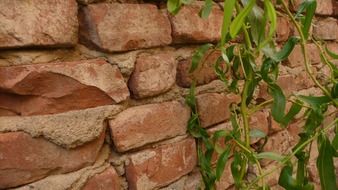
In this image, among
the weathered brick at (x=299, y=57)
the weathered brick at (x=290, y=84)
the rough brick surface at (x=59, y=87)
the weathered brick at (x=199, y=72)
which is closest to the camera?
the rough brick surface at (x=59, y=87)

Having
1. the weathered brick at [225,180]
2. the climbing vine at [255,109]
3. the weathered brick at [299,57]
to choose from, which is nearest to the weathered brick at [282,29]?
the weathered brick at [299,57]

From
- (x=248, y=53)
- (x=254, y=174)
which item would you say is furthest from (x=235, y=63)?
(x=254, y=174)

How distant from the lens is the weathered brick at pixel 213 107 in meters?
0.75

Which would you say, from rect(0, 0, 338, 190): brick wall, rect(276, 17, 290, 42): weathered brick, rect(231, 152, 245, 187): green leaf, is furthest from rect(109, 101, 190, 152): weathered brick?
rect(276, 17, 290, 42): weathered brick

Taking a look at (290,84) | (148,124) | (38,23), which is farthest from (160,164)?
(290,84)

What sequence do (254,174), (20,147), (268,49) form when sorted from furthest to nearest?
(254,174)
(268,49)
(20,147)

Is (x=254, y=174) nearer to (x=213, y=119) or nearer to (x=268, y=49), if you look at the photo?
(x=213, y=119)

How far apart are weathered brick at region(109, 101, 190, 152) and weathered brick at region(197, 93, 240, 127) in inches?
1.5

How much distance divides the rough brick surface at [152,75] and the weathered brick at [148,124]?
0.08ft

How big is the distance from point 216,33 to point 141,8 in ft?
0.64

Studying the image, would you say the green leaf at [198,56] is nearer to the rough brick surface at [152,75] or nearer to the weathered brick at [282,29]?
the rough brick surface at [152,75]

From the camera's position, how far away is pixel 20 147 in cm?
50

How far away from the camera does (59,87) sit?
537mm

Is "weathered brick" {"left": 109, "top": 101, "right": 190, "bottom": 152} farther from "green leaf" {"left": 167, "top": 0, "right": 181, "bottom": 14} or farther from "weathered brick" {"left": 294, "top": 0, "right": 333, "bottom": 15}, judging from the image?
"weathered brick" {"left": 294, "top": 0, "right": 333, "bottom": 15}
